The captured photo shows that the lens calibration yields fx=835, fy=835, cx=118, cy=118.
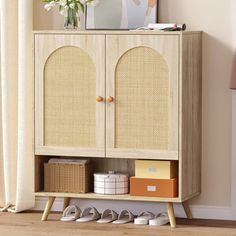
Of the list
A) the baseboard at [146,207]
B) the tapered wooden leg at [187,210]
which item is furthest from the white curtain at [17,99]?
the tapered wooden leg at [187,210]

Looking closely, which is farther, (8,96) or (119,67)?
(8,96)

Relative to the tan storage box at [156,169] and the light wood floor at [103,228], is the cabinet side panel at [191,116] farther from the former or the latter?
the light wood floor at [103,228]

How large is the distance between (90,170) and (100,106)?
17.4 inches

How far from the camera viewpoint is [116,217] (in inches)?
189

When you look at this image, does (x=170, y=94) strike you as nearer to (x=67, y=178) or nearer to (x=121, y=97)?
(x=121, y=97)

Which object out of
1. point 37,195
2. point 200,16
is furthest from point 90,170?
point 200,16

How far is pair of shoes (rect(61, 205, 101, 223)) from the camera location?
15.7 ft

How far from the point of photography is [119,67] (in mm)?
4566

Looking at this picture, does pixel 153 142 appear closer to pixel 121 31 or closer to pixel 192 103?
pixel 192 103

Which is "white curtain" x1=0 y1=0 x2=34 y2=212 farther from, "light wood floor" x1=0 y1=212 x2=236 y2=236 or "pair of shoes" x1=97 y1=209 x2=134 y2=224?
"pair of shoes" x1=97 y1=209 x2=134 y2=224

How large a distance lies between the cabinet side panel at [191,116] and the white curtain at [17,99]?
3.20 ft

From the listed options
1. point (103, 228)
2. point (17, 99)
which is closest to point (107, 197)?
point (103, 228)

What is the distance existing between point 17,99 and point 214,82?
1.19 m

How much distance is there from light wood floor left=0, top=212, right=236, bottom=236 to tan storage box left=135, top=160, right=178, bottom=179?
28cm
